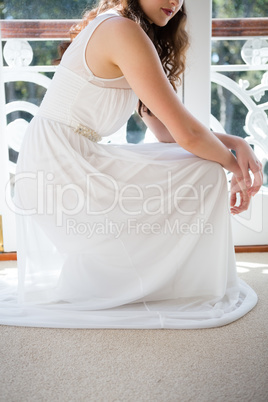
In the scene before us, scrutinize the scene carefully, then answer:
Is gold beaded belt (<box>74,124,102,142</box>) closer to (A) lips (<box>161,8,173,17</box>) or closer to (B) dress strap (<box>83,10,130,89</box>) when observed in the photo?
(B) dress strap (<box>83,10,130,89</box>)

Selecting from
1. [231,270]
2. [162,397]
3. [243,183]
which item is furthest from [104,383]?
[243,183]

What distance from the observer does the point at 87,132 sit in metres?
1.54

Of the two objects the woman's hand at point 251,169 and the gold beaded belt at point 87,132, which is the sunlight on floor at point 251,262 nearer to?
the woman's hand at point 251,169

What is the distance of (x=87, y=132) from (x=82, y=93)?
128mm

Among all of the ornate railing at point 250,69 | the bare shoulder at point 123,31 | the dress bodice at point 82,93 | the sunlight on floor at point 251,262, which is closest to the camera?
the bare shoulder at point 123,31

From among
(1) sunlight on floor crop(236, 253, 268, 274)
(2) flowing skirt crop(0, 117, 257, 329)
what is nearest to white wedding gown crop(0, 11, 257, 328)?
(2) flowing skirt crop(0, 117, 257, 329)

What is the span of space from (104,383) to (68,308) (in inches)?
16.2

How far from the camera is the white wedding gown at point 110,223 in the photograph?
146 centimetres

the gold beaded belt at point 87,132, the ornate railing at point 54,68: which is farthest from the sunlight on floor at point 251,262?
the gold beaded belt at point 87,132

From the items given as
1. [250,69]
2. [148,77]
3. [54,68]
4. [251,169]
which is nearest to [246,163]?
[251,169]

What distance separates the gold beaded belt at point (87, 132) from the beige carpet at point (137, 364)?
24.5 inches

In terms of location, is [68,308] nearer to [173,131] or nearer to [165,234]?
[165,234]

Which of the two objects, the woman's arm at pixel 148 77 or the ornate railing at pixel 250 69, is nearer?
the woman's arm at pixel 148 77

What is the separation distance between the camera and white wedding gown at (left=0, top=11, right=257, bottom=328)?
4.80ft
